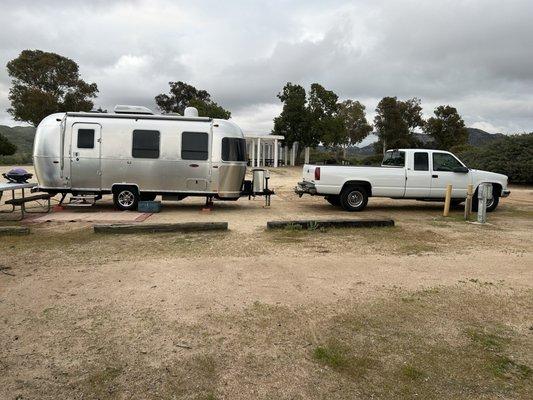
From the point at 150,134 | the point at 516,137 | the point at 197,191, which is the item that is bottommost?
the point at 197,191

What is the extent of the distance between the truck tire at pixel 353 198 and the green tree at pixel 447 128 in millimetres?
43538

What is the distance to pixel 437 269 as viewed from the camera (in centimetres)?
600

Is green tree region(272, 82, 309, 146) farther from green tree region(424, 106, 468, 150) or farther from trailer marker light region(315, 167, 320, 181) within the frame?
trailer marker light region(315, 167, 320, 181)

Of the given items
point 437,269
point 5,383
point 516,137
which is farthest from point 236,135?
point 516,137

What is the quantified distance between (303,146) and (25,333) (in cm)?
3919

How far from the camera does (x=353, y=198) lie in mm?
11969

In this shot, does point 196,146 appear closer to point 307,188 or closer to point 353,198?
point 307,188

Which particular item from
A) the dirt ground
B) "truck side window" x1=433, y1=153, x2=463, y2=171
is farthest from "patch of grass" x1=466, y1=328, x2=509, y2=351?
"truck side window" x1=433, y1=153, x2=463, y2=171

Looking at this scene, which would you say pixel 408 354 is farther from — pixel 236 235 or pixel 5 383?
pixel 236 235

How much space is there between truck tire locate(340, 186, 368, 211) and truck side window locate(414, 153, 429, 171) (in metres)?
1.74

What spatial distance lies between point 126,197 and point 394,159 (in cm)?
800

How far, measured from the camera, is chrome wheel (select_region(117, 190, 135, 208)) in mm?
11461

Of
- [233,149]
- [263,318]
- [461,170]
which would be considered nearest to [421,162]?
[461,170]

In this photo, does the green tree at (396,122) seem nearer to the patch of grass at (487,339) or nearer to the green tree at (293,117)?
the green tree at (293,117)
